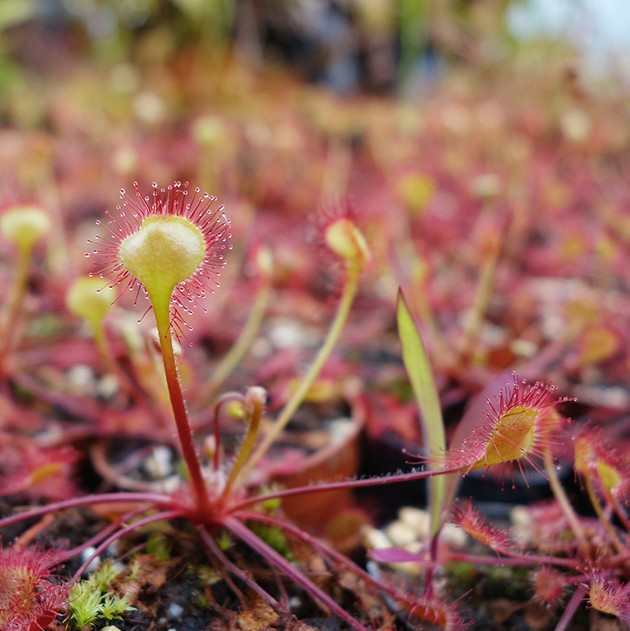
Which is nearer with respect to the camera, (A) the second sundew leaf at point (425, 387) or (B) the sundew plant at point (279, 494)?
(B) the sundew plant at point (279, 494)

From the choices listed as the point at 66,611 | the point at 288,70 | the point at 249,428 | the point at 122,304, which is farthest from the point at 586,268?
the point at 288,70

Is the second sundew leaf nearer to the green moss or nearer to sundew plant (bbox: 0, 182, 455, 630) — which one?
sundew plant (bbox: 0, 182, 455, 630)

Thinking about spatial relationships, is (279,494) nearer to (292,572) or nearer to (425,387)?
(292,572)

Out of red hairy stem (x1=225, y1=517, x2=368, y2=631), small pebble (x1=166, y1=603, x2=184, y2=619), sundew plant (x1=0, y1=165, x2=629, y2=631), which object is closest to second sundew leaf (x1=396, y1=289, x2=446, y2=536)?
sundew plant (x1=0, y1=165, x2=629, y2=631)

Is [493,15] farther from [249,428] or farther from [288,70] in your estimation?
[249,428]

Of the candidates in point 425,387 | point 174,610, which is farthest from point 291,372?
point 174,610

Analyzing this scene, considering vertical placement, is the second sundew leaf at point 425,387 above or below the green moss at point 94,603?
above

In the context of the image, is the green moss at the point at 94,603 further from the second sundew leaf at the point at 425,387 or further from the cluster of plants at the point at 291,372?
the second sundew leaf at the point at 425,387

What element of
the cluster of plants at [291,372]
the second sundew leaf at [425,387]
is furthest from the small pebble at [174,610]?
Answer: the second sundew leaf at [425,387]
